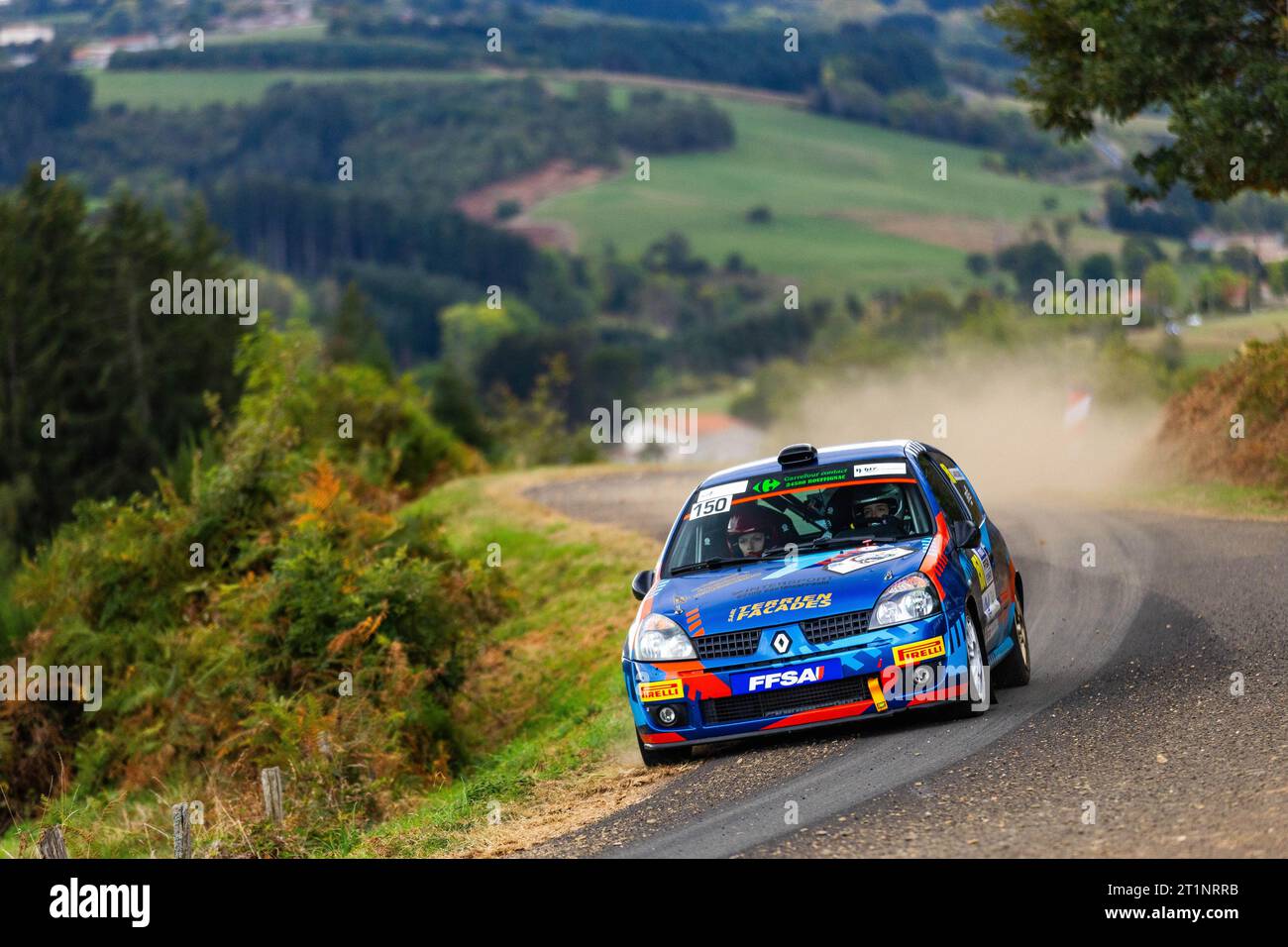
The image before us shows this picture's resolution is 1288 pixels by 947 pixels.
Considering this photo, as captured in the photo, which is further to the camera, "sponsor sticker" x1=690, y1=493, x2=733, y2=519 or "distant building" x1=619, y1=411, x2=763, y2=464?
"distant building" x1=619, y1=411, x2=763, y2=464

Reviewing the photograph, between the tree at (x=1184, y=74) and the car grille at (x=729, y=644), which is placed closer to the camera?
the car grille at (x=729, y=644)

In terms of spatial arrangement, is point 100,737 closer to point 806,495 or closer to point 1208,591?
point 806,495

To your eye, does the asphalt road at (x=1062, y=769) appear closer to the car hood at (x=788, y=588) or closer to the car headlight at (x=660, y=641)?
the car headlight at (x=660, y=641)

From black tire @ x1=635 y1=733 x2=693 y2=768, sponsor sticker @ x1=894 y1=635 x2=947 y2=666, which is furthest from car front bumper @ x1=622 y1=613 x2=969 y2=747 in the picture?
black tire @ x1=635 y1=733 x2=693 y2=768

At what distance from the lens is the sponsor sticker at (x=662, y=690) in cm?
1015

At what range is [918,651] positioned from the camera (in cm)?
981

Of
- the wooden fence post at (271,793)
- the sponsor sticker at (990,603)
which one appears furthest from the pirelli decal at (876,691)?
the wooden fence post at (271,793)

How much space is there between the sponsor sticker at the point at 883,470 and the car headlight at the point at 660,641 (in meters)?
1.83

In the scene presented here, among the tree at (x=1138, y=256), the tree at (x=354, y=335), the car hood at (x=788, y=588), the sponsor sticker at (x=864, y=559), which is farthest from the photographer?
the tree at (x=1138, y=256)

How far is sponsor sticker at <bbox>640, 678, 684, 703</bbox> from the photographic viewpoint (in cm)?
1015

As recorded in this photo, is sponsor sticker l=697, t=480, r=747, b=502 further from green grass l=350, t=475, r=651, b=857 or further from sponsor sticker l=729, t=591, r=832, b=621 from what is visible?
green grass l=350, t=475, r=651, b=857

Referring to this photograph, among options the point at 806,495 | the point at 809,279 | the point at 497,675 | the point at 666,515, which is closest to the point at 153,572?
the point at 497,675

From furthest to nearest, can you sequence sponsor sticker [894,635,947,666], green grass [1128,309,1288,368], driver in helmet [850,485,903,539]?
green grass [1128,309,1288,368] < driver in helmet [850,485,903,539] < sponsor sticker [894,635,947,666]

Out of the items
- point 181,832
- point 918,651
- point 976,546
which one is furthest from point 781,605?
point 181,832
